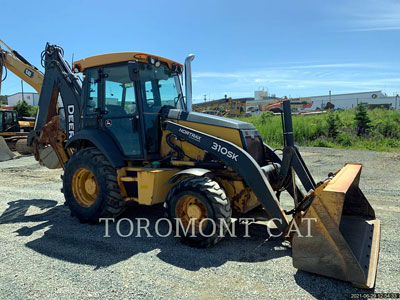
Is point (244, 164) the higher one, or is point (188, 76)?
point (188, 76)

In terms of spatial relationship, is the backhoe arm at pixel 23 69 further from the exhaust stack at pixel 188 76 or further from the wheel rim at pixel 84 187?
the exhaust stack at pixel 188 76

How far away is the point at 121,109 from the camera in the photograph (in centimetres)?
533

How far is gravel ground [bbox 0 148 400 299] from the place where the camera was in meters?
3.24

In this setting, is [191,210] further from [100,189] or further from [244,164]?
[100,189]

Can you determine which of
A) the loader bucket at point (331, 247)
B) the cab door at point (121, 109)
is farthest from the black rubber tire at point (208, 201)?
the cab door at point (121, 109)

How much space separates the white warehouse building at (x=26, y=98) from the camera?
228ft

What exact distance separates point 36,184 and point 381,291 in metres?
8.35

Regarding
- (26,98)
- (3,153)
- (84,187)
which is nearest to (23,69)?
(3,153)

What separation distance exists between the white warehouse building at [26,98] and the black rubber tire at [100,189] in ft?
234

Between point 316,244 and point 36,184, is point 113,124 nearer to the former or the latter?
point 316,244

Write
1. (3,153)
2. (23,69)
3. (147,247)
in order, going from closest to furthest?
(147,247), (23,69), (3,153)

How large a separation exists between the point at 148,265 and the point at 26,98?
76.5 m

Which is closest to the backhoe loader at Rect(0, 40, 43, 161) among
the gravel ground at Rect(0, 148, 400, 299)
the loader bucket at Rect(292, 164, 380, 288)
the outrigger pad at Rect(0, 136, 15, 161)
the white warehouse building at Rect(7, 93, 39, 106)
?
the outrigger pad at Rect(0, 136, 15, 161)

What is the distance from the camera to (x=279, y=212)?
3.97 meters
